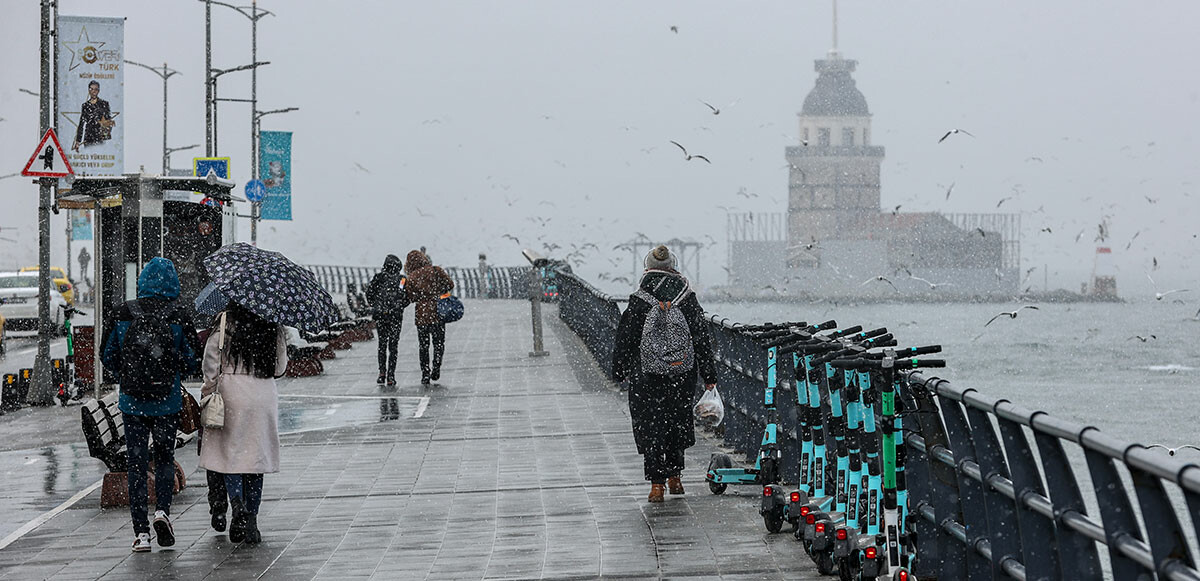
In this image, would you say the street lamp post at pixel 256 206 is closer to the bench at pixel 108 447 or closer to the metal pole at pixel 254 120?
the metal pole at pixel 254 120

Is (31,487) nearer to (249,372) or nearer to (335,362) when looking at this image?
(249,372)

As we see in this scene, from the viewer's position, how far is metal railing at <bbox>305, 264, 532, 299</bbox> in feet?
238

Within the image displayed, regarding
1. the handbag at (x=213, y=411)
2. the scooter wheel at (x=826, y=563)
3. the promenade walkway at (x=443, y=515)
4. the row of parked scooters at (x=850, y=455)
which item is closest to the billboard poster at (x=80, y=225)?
the promenade walkway at (x=443, y=515)

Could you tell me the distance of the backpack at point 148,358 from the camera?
8.53 meters

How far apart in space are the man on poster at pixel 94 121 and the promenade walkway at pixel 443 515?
1069 cm

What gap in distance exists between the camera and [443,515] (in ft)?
32.3

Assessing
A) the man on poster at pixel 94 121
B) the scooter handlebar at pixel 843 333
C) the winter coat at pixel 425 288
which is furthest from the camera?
the man on poster at pixel 94 121

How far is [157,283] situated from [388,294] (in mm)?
11519

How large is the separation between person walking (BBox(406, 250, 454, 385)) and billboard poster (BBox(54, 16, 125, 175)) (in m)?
8.05

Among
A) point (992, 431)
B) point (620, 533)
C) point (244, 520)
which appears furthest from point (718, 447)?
point (992, 431)

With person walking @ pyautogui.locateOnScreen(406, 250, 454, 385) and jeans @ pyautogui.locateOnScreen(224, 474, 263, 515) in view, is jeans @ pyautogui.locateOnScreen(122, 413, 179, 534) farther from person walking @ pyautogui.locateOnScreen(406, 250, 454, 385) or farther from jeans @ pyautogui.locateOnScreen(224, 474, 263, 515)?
person walking @ pyautogui.locateOnScreen(406, 250, 454, 385)

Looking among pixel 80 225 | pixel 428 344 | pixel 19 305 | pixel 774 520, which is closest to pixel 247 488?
pixel 774 520

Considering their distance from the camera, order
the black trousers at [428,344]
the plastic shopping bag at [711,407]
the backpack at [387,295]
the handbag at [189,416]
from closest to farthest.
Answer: the handbag at [189,416] → the plastic shopping bag at [711,407] → the backpack at [387,295] → the black trousers at [428,344]

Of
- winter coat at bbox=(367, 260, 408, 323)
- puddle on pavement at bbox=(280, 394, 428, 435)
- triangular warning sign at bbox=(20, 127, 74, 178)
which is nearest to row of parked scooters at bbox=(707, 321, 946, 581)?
puddle on pavement at bbox=(280, 394, 428, 435)
